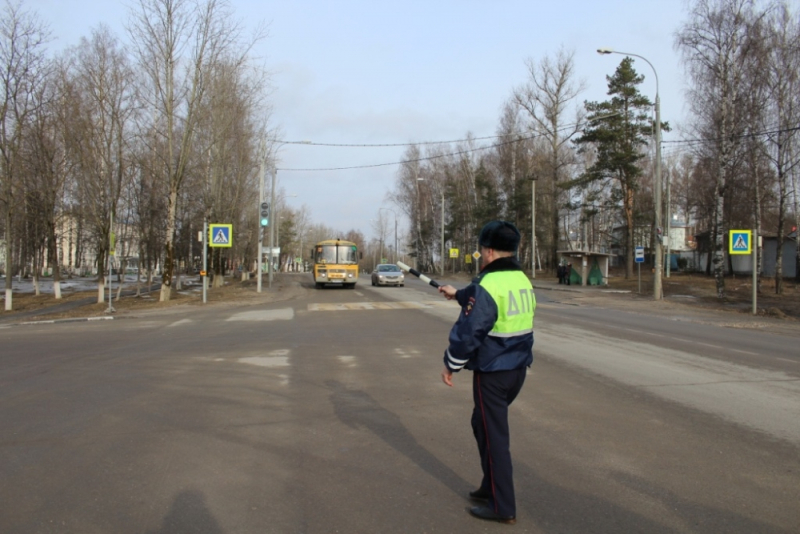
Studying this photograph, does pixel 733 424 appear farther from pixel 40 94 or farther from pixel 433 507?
pixel 40 94

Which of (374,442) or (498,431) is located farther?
(374,442)

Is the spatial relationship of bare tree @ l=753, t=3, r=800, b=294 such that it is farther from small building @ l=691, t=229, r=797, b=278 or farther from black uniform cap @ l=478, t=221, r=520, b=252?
black uniform cap @ l=478, t=221, r=520, b=252

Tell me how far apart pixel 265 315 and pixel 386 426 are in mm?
13942

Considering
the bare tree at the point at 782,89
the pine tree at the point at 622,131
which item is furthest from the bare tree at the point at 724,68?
the pine tree at the point at 622,131

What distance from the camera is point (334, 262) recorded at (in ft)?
116

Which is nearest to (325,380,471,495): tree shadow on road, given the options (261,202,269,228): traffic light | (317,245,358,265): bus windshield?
(261,202,269,228): traffic light

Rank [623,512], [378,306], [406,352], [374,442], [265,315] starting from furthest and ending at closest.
Result: [378,306], [265,315], [406,352], [374,442], [623,512]

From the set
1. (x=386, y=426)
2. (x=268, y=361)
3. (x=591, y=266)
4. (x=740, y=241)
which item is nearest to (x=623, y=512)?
(x=386, y=426)

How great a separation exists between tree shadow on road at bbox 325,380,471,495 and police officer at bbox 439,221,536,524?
544mm

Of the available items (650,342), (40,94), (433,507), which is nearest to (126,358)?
(433,507)

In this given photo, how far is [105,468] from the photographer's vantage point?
15.5ft

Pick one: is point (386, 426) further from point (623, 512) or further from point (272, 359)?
point (272, 359)

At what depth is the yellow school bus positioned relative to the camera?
3528 centimetres

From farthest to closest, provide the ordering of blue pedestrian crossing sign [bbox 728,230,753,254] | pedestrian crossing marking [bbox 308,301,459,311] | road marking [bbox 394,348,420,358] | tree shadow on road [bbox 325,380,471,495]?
pedestrian crossing marking [bbox 308,301,459,311], blue pedestrian crossing sign [bbox 728,230,753,254], road marking [bbox 394,348,420,358], tree shadow on road [bbox 325,380,471,495]
